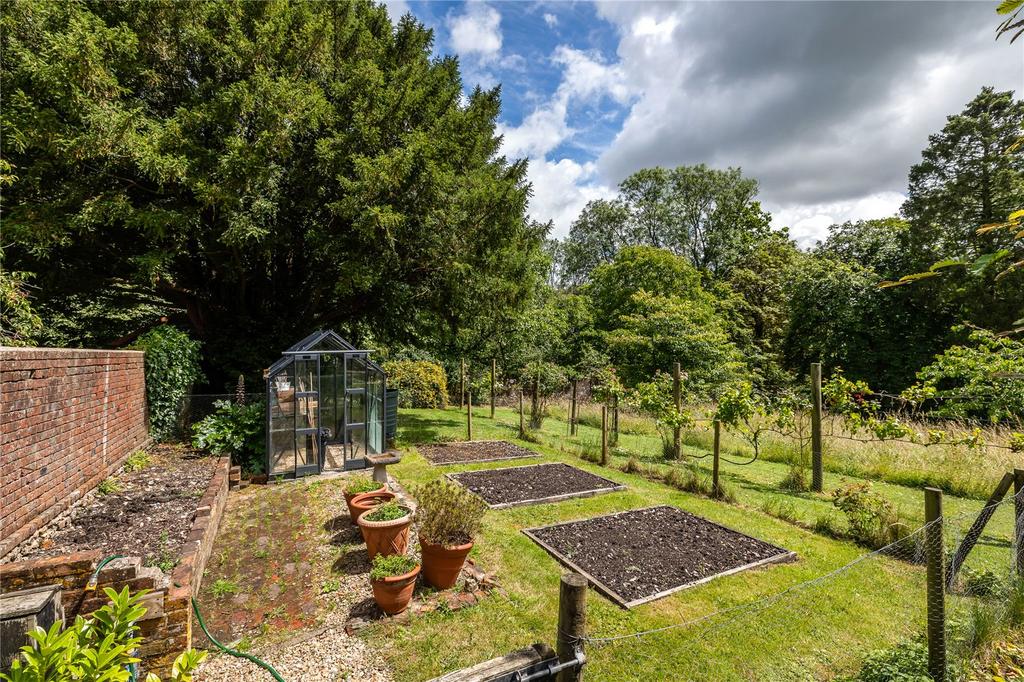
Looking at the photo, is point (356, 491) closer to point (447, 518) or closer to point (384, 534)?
point (384, 534)

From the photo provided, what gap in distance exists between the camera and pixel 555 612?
450 centimetres

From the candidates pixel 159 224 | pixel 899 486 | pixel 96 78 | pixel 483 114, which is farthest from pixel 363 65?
pixel 899 486

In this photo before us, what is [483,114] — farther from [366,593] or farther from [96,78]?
[366,593]

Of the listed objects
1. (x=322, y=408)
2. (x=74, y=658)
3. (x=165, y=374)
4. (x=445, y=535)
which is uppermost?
(x=165, y=374)

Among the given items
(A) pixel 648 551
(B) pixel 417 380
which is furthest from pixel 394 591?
(B) pixel 417 380

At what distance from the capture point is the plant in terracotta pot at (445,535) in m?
4.67

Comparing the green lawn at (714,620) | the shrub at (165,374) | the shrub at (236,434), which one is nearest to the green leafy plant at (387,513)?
the green lawn at (714,620)

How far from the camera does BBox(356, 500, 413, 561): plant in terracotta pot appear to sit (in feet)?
16.3

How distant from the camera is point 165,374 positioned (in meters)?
9.10

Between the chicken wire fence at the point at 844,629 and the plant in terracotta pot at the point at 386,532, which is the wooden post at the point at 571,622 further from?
the plant in terracotta pot at the point at 386,532

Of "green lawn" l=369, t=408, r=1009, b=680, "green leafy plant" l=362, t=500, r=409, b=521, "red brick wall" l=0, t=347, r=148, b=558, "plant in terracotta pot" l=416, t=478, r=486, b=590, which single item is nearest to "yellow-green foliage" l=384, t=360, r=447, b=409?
"red brick wall" l=0, t=347, r=148, b=558

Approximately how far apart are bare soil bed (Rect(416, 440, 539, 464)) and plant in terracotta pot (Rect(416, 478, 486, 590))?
17.2 feet

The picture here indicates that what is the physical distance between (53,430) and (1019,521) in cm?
1011

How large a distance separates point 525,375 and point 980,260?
1479 centimetres
